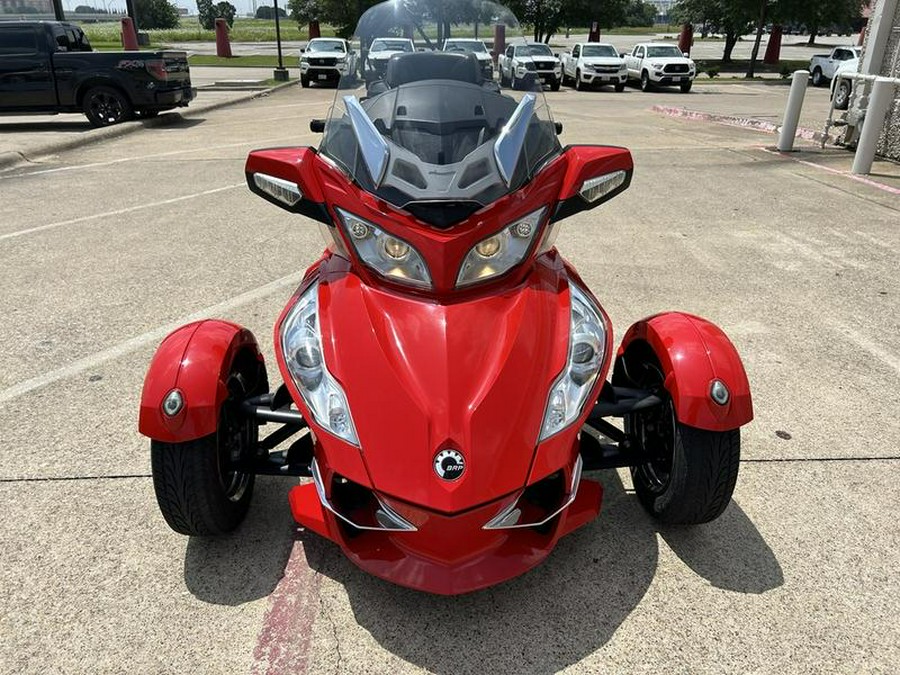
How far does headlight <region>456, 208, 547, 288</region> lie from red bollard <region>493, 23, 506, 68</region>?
55.8 inches

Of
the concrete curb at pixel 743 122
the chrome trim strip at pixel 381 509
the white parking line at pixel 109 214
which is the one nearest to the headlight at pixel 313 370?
the chrome trim strip at pixel 381 509

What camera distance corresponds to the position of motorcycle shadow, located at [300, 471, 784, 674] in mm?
2240

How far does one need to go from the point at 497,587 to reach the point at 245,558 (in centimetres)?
98

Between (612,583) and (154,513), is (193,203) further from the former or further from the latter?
(612,583)

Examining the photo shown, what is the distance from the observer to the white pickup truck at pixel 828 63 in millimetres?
25062

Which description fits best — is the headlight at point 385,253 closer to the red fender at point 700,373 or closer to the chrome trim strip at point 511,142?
the chrome trim strip at point 511,142

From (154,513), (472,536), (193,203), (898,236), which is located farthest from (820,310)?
(193,203)

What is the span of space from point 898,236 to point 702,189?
2522 millimetres

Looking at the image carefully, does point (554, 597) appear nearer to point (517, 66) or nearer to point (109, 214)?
point (517, 66)

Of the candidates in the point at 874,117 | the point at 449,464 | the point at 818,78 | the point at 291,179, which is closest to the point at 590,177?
the point at 291,179

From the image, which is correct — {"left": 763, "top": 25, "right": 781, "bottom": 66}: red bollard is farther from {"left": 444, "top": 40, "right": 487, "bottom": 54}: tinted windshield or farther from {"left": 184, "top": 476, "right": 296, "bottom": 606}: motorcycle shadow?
{"left": 184, "top": 476, "right": 296, "bottom": 606}: motorcycle shadow

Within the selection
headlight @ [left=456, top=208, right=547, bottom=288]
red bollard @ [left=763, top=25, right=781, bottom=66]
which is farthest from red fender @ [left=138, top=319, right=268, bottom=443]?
red bollard @ [left=763, top=25, right=781, bottom=66]

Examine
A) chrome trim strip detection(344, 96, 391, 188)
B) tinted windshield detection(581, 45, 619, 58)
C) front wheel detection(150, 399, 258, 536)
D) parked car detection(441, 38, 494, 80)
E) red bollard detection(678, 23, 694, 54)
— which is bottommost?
front wheel detection(150, 399, 258, 536)

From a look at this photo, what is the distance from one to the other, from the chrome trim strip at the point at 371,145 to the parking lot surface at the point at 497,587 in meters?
1.47
